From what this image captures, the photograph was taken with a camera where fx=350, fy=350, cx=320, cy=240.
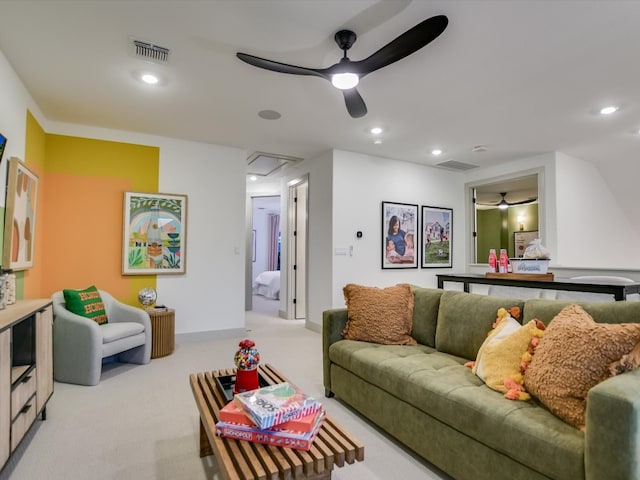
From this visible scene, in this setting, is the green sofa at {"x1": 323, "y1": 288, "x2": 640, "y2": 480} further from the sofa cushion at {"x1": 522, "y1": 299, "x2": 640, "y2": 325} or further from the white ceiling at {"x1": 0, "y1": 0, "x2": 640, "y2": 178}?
the white ceiling at {"x1": 0, "y1": 0, "x2": 640, "y2": 178}

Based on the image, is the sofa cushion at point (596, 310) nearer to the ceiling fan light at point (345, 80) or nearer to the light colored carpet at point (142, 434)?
the light colored carpet at point (142, 434)

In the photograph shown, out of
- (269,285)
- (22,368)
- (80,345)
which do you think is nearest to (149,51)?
(22,368)

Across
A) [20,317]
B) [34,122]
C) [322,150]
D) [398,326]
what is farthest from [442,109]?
[34,122]

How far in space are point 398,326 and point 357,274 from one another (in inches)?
94.0

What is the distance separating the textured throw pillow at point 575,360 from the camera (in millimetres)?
1385

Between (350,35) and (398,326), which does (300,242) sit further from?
(350,35)

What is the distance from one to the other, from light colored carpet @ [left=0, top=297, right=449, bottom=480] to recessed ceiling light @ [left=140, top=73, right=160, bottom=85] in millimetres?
2615

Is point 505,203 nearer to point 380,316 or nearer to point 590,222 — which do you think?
point 590,222

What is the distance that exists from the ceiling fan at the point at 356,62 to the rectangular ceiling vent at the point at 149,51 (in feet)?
2.37

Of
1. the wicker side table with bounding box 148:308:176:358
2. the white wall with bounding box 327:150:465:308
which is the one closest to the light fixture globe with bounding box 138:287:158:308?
the wicker side table with bounding box 148:308:176:358

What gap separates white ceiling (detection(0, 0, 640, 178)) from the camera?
7.10ft

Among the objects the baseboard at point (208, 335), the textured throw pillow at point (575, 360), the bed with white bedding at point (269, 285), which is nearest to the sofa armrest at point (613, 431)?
the textured throw pillow at point (575, 360)

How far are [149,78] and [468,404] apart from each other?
329 centimetres

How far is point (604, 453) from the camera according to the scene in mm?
1158
